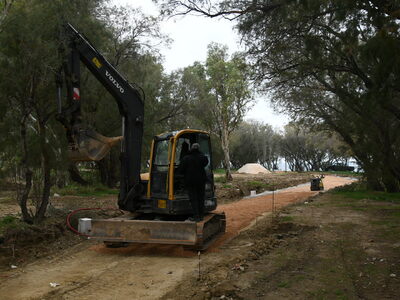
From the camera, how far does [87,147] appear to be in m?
7.86

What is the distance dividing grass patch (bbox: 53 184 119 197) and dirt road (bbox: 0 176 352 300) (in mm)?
10021

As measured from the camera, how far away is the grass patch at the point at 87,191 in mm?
18872

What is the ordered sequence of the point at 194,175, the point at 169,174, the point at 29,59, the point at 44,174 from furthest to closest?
1. the point at 44,174
2. the point at 29,59
3. the point at 169,174
4. the point at 194,175

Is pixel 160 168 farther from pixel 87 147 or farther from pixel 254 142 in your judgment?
pixel 254 142

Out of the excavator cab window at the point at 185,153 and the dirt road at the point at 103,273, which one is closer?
the dirt road at the point at 103,273

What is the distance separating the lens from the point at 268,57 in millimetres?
10148

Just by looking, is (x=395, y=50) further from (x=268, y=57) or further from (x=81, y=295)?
(x=81, y=295)

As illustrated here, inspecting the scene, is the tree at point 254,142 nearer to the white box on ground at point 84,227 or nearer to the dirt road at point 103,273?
the white box on ground at point 84,227

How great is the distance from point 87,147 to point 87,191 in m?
A: 12.7

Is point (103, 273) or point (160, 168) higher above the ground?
point (160, 168)

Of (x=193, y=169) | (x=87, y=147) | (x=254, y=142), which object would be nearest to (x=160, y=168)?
(x=193, y=169)

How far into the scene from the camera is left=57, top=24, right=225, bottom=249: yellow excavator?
7.83 m

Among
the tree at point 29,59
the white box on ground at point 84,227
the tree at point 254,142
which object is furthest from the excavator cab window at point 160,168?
the tree at point 254,142

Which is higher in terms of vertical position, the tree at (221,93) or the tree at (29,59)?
the tree at (221,93)
